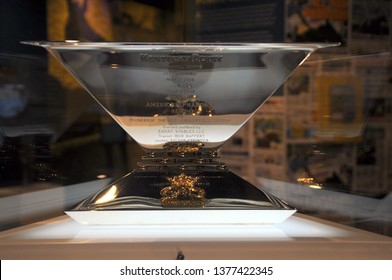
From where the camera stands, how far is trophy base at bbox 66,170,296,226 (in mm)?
719

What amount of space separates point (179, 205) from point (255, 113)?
36 cm

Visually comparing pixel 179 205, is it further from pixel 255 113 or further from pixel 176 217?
pixel 255 113

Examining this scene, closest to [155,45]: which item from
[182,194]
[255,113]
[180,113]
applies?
[180,113]

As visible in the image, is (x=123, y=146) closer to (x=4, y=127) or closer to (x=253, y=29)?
(x=4, y=127)

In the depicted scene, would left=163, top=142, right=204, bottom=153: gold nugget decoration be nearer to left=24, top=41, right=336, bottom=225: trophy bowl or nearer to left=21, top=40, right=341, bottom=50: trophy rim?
left=24, top=41, right=336, bottom=225: trophy bowl

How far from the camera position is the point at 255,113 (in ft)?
3.31

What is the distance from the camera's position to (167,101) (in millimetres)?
762

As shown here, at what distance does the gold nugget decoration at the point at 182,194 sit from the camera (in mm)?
727

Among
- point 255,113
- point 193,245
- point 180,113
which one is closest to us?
point 193,245

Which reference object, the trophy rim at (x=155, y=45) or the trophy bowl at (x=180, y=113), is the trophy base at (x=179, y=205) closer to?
the trophy bowl at (x=180, y=113)

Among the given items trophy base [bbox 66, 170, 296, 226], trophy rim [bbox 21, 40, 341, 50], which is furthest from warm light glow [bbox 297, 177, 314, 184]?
trophy rim [bbox 21, 40, 341, 50]

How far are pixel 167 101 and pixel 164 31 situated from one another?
12.4 inches

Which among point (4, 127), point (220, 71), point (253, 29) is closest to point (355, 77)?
point (253, 29)

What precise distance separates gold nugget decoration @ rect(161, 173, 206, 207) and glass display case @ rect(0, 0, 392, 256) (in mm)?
232
